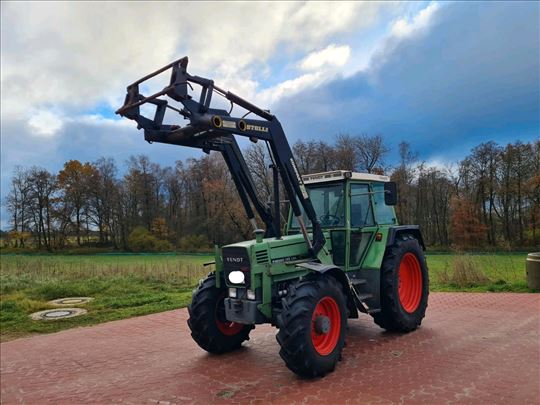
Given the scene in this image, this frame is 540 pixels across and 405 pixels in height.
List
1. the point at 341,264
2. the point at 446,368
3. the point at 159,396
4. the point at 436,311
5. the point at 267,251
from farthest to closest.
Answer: the point at 436,311 < the point at 341,264 < the point at 267,251 < the point at 446,368 < the point at 159,396

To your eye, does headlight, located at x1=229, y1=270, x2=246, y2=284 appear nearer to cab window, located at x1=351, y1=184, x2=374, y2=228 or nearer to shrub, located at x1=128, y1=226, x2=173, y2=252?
cab window, located at x1=351, y1=184, x2=374, y2=228

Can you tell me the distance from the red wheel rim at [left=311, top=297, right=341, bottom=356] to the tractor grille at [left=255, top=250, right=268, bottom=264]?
2.87ft

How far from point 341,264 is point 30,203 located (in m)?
55.0

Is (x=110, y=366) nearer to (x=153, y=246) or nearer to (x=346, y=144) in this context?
(x=346, y=144)

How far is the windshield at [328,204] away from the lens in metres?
6.72

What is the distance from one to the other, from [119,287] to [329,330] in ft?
34.1

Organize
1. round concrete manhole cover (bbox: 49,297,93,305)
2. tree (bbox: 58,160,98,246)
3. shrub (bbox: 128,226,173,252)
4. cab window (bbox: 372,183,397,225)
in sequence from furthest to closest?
tree (bbox: 58,160,98,246) < shrub (bbox: 128,226,173,252) < round concrete manhole cover (bbox: 49,297,93,305) < cab window (bbox: 372,183,397,225)

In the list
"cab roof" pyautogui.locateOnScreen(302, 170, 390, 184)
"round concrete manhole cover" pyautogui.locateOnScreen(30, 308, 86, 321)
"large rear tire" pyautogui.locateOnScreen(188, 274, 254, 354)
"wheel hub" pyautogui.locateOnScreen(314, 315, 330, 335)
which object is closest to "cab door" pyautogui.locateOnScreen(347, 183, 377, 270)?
"cab roof" pyautogui.locateOnScreen(302, 170, 390, 184)

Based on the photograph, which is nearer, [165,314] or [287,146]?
[287,146]

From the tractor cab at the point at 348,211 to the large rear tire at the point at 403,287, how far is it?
406 mm

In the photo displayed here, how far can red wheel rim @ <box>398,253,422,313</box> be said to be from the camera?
24.5 ft

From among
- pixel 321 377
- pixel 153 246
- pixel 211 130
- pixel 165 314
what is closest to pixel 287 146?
pixel 211 130

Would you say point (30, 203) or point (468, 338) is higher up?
point (30, 203)

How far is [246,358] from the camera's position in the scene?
236 inches
